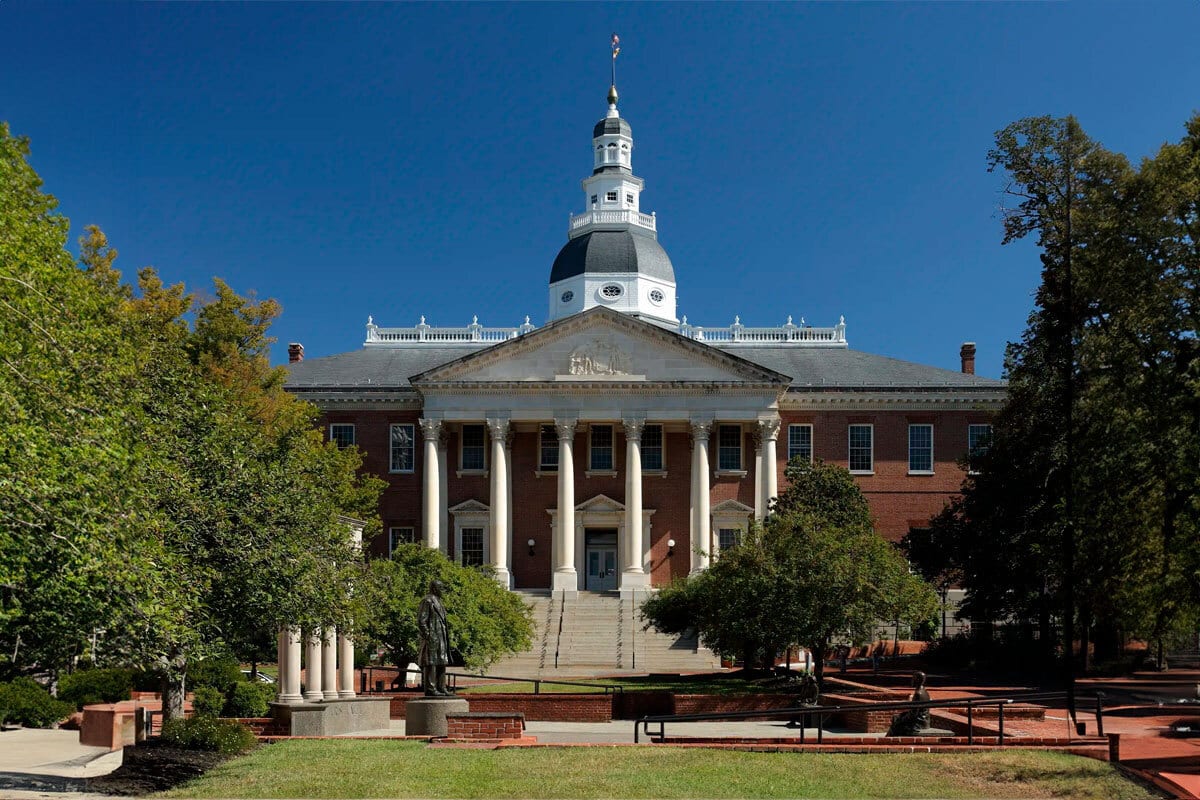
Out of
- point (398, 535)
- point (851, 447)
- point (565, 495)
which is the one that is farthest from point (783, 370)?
point (398, 535)

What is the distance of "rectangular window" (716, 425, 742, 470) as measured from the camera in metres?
60.1

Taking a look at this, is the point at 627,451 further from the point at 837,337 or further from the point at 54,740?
the point at 54,740

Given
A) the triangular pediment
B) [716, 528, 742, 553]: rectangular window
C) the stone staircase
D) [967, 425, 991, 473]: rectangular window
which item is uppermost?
the triangular pediment

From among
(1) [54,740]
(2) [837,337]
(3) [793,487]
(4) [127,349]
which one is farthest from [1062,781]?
(2) [837,337]

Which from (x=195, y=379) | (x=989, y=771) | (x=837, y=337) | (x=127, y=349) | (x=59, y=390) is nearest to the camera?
(x=59, y=390)

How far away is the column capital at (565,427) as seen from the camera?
5725 centimetres

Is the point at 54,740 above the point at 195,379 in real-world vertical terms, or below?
below

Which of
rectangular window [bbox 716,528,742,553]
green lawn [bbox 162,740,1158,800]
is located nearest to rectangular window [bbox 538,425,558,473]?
rectangular window [bbox 716,528,742,553]

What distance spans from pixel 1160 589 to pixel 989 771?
514 inches

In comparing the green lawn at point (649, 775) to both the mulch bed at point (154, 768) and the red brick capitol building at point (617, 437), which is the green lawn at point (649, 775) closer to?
the mulch bed at point (154, 768)

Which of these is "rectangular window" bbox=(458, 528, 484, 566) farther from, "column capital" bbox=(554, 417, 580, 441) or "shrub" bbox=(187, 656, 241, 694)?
"shrub" bbox=(187, 656, 241, 694)

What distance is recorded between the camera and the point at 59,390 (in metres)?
15.7

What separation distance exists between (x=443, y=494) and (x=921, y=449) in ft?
74.3

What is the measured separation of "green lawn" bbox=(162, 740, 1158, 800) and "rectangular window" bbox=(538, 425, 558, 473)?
134 ft
